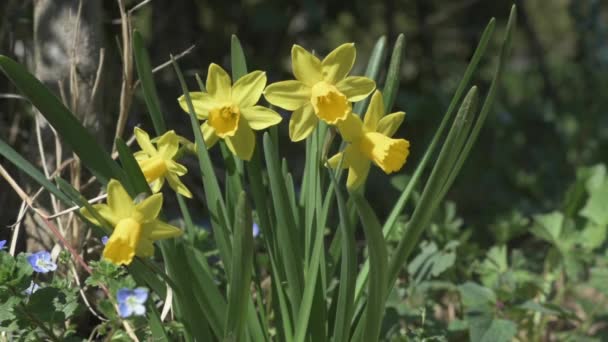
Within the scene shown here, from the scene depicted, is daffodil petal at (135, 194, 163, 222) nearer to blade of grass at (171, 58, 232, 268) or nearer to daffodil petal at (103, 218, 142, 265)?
daffodil petal at (103, 218, 142, 265)

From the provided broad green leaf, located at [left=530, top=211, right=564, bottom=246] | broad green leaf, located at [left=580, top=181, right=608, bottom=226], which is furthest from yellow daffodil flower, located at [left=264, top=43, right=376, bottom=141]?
broad green leaf, located at [left=580, top=181, right=608, bottom=226]

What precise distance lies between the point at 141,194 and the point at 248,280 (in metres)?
0.19

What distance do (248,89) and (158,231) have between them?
0.76 feet

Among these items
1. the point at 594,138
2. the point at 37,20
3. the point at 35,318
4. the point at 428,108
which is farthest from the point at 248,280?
the point at 594,138

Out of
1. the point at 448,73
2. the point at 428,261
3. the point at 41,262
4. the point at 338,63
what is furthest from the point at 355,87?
the point at 448,73

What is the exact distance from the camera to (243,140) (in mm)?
1213

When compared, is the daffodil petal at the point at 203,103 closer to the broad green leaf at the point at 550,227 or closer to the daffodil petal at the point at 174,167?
the daffodil petal at the point at 174,167

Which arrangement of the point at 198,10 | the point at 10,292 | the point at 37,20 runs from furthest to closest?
the point at 198,10 → the point at 37,20 → the point at 10,292

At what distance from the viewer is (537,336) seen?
6.36ft

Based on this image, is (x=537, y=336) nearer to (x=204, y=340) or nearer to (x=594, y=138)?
(x=204, y=340)

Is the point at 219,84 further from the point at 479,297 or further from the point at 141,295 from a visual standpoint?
the point at 479,297

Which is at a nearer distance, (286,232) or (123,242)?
(123,242)

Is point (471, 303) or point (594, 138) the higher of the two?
point (471, 303)

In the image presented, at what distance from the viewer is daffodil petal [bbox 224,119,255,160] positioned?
121 centimetres
